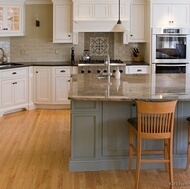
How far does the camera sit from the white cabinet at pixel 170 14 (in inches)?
305

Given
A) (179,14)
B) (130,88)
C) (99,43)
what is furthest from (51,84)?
(130,88)

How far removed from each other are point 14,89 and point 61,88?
0.98 m

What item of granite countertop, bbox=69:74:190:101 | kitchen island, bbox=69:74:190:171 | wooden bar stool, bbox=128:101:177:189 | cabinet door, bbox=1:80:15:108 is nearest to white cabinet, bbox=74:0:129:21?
cabinet door, bbox=1:80:15:108

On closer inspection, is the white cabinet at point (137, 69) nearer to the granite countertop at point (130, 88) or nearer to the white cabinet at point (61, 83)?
the white cabinet at point (61, 83)

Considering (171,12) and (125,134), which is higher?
(171,12)

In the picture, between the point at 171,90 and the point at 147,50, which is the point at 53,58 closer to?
the point at 147,50

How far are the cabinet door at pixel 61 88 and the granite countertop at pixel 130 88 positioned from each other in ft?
7.18

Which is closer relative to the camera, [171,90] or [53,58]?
[171,90]

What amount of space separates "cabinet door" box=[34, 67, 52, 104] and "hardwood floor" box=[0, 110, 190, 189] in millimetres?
1503

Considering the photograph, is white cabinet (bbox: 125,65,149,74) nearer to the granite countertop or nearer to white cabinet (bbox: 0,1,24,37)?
the granite countertop

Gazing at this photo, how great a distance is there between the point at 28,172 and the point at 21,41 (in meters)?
4.55

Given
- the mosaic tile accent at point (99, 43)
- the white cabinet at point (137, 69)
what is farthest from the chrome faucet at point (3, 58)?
the white cabinet at point (137, 69)

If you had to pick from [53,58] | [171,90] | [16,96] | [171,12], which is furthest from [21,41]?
[171,90]

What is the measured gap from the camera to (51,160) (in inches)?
194
